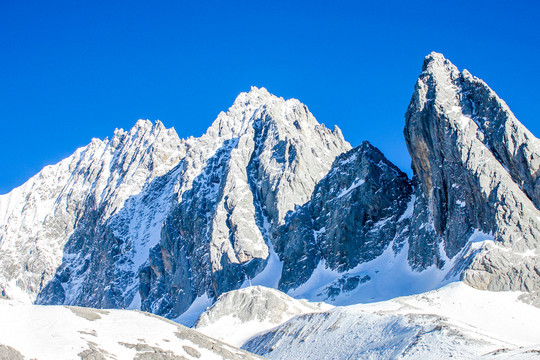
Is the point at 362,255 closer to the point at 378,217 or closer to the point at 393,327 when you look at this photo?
the point at 378,217

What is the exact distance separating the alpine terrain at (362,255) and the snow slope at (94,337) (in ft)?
0.73

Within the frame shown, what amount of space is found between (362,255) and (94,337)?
108m

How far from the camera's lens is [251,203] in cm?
18512

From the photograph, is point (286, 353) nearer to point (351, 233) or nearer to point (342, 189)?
point (351, 233)

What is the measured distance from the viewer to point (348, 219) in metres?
161

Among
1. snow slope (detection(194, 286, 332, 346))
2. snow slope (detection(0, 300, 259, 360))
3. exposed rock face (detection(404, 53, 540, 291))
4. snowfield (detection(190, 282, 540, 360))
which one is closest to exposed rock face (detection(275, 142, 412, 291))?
exposed rock face (detection(404, 53, 540, 291))

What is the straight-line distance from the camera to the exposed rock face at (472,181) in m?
115

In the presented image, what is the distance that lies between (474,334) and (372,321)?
17935mm

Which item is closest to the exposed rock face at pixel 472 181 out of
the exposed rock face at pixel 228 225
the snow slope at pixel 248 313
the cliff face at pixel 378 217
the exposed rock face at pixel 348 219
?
the cliff face at pixel 378 217

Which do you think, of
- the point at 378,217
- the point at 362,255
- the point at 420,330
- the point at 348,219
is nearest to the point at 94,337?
the point at 420,330

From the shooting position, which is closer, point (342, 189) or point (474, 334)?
point (474, 334)

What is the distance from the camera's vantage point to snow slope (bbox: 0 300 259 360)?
157 feet

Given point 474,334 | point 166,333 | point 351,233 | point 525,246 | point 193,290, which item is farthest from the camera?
point 193,290

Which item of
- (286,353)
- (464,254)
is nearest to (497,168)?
(464,254)
